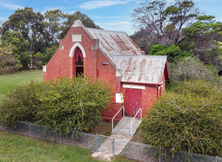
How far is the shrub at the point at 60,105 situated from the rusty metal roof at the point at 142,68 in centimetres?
266

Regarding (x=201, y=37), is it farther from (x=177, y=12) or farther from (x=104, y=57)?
(x=104, y=57)

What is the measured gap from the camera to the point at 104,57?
1580cm

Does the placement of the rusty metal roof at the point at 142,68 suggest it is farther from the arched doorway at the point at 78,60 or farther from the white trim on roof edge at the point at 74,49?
the arched doorway at the point at 78,60

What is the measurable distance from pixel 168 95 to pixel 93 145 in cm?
512

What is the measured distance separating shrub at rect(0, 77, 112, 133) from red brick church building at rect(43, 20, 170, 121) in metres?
2.12

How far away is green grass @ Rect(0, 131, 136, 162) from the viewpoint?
33.5ft

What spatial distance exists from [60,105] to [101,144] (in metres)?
3.44

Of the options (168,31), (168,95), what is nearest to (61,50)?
(168,95)

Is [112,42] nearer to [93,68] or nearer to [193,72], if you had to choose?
[93,68]

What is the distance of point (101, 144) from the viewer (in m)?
11.7

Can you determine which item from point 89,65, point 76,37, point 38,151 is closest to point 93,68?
point 89,65

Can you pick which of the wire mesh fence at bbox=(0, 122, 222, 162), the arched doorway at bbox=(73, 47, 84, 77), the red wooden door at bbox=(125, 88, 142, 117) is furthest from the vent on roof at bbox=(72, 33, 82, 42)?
the wire mesh fence at bbox=(0, 122, 222, 162)

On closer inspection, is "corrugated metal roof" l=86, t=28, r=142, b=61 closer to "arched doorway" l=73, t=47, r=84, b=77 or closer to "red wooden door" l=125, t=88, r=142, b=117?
"arched doorway" l=73, t=47, r=84, b=77

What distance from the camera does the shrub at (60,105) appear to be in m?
11.2
